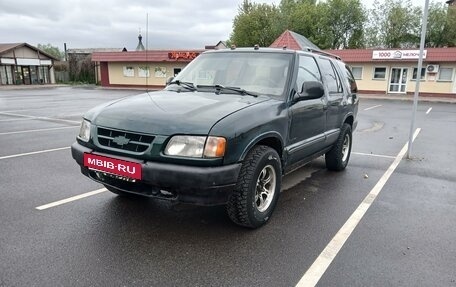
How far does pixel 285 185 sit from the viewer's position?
5.54 m

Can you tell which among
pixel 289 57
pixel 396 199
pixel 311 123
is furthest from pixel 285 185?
pixel 289 57

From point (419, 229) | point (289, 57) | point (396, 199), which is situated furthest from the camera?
point (396, 199)

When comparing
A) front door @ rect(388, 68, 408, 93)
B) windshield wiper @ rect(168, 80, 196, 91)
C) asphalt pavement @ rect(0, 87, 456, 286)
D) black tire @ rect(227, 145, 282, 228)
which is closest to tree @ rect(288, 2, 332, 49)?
front door @ rect(388, 68, 408, 93)

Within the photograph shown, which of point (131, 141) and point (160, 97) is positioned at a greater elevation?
point (160, 97)

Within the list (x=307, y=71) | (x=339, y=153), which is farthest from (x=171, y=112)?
(x=339, y=153)

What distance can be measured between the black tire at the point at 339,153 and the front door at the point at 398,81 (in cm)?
2990

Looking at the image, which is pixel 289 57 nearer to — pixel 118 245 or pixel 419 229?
pixel 419 229

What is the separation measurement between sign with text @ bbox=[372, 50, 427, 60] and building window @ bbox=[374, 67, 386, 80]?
150 centimetres

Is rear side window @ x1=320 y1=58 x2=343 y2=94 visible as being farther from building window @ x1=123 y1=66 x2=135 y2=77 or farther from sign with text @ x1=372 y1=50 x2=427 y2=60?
building window @ x1=123 y1=66 x2=135 y2=77

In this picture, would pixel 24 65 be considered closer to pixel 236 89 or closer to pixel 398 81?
pixel 398 81

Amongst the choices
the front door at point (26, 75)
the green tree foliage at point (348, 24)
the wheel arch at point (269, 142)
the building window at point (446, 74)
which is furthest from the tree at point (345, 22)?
the wheel arch at point (269, 142)

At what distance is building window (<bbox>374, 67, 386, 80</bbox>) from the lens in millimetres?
33594

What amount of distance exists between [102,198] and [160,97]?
154cm

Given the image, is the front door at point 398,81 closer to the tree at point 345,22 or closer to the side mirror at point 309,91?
the tree at point 345,22
